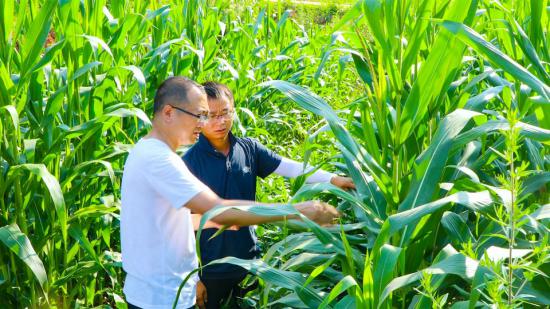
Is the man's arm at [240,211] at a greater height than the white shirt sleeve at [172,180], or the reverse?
the white shirt sleeve at [172,180]

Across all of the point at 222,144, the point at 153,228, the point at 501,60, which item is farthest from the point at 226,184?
the point at 501,60

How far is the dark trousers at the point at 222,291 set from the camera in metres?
3.27

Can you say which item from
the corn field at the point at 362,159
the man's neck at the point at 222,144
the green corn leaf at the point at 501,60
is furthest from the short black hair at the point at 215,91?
the green corn leaf at the point at 501,60

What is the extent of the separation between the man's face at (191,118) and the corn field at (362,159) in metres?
0.29

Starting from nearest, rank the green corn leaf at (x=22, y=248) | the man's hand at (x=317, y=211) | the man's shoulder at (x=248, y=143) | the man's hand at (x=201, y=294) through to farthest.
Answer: the man's hand at (x=317, y=211) < the green corn leaf at (x=22, y=248) < the man's hand at (x=201, y=294) < the man's shoulder at (x=248, y=143)

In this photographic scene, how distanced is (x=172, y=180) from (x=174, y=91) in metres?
0.34

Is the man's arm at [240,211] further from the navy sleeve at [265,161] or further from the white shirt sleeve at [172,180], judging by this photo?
the navy sleeve at [265,161]

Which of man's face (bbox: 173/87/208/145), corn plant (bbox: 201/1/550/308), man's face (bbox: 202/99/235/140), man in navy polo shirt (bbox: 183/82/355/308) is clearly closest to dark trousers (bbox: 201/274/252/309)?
man in navy polo shirt (bbox: 183/82/355/308)

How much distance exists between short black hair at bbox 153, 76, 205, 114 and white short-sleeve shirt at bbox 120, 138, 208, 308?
155 millimetres

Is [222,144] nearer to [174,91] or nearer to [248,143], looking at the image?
[248,143]

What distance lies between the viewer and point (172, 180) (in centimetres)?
265

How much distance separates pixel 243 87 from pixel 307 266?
9.36 feet

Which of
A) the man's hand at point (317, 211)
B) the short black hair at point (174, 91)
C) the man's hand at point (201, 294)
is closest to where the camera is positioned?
the man's hand at point (317, 211)

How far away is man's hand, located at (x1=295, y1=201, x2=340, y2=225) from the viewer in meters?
2.63
